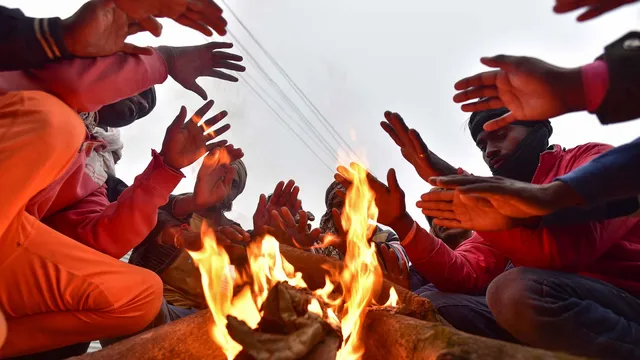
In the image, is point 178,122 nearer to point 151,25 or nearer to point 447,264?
point 151,25

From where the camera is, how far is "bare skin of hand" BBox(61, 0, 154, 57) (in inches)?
82.0

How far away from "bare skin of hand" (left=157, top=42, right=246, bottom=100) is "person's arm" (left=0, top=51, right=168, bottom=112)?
1.04 ft

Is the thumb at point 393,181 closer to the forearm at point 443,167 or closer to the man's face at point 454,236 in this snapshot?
the forearm at point 443,167

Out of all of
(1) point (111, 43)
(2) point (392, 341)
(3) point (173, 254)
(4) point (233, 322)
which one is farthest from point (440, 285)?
(1) point (111, 43)

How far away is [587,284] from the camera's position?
231 cm

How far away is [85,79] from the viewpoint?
2295mm

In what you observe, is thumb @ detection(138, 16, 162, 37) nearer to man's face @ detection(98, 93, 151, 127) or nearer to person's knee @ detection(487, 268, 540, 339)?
man's face @ detection(98, 93, 151, 127)

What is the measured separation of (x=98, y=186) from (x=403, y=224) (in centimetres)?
240

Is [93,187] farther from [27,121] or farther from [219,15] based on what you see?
[219,15]

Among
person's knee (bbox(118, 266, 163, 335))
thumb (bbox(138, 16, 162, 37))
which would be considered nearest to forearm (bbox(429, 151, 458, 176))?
thumb (bbox(138, 16, 162, 37))

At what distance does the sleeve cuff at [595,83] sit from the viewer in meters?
1.68

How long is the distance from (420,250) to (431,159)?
0.71m

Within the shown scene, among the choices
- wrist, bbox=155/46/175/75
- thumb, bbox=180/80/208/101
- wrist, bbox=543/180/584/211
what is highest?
wrist, bbox=155/46/175/75

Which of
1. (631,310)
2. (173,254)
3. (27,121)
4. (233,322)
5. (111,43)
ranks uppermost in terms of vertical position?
(111,43)
